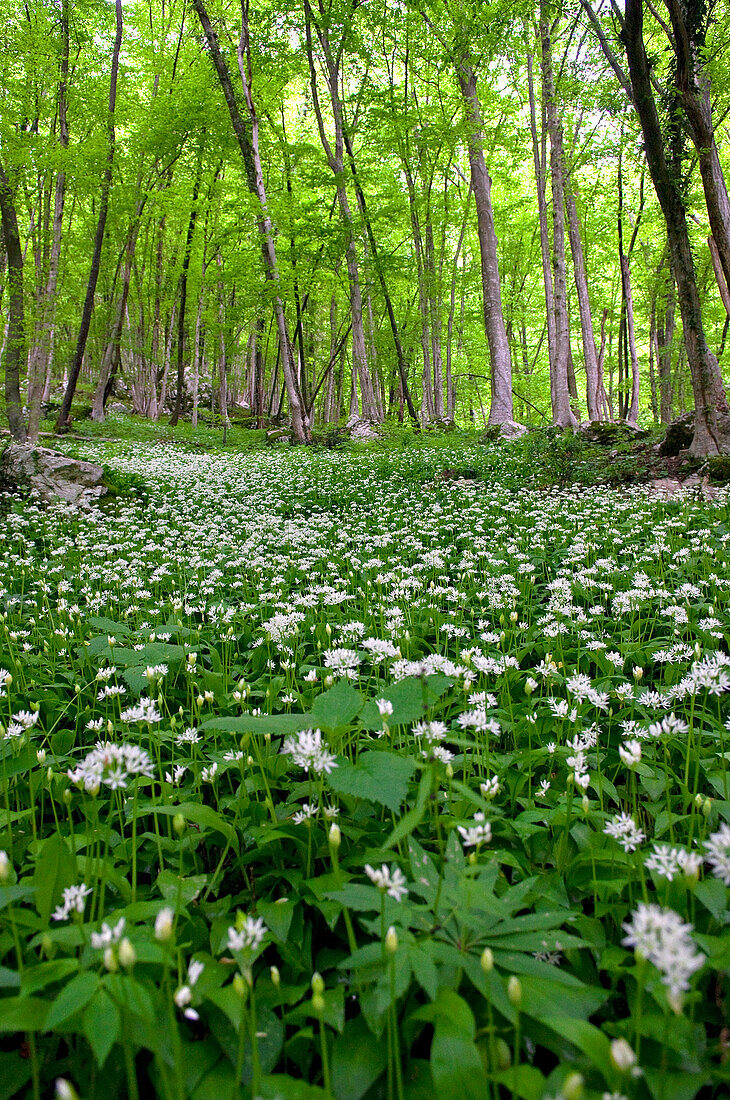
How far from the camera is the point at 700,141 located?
29.1 ft

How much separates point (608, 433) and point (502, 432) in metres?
2.68

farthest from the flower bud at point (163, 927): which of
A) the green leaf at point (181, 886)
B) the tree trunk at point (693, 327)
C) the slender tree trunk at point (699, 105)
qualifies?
the slender tree trunk at point (699, 105)

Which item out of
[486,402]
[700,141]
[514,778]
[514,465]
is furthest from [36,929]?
[486,402]

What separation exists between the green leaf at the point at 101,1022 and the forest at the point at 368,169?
421 inches

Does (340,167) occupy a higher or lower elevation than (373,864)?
higher

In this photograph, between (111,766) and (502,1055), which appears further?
(111,766)

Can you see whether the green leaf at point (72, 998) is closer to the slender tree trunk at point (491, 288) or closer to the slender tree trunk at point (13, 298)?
the slender tree trunk at point (13, 298)

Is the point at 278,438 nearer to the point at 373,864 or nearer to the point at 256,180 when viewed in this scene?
the point at 256,180

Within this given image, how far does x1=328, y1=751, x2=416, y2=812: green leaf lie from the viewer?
1344 millimetres

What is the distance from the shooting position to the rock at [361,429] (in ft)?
58.9

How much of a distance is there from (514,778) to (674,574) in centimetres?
346

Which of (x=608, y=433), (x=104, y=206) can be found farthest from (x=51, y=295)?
(x=608, y=433)

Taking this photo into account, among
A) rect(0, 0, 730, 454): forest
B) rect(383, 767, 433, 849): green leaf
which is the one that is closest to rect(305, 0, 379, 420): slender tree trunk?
rect(0, 0, 730, 454): forest

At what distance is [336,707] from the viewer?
1.68 metres
